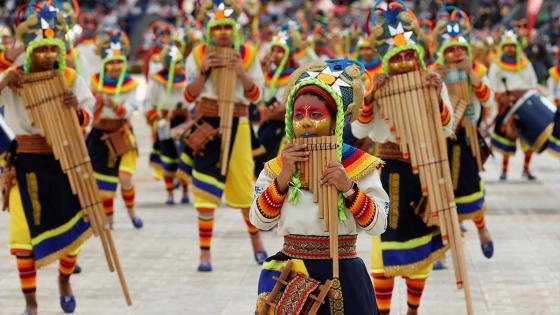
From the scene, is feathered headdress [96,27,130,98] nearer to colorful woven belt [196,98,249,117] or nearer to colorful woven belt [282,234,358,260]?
colorful woven belt [196,98,249,117]

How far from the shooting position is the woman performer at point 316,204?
6.30m

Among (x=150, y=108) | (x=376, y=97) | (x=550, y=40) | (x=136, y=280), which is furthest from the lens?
(x=550, y=40)

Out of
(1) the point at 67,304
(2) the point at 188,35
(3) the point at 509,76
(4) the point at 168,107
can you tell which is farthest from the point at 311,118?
(3) the point at 509,76

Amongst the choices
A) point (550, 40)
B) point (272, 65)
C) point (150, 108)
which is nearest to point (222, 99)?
point (272, 65)

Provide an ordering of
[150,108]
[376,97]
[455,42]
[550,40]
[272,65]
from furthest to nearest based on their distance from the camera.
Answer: [550,40]
[150,108]
[272,65]
[455,42]
[376,97]

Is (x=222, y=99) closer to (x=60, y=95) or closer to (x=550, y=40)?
(x=60, y=95)

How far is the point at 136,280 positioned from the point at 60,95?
238cm

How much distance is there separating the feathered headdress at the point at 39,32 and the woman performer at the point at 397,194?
206 centimetres

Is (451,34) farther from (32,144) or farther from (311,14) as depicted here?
(311,14)

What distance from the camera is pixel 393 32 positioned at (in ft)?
28.9

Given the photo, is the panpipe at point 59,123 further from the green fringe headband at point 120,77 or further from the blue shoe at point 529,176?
the blue shoe at point 529,176

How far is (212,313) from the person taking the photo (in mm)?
9695

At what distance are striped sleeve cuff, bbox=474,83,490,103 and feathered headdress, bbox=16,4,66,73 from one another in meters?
3.09

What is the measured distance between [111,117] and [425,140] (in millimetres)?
5258
